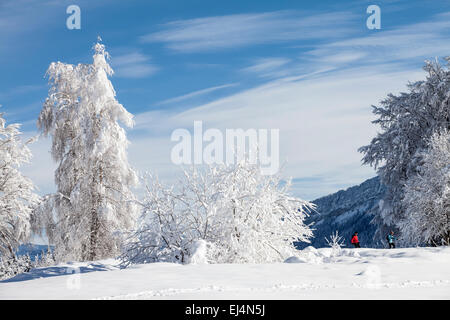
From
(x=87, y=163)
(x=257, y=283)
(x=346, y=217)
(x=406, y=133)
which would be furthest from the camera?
(x=346, y=217)

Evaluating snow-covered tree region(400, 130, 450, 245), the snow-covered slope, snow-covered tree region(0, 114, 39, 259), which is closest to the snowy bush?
snow-covered tree region(0, 114, 39, 259)

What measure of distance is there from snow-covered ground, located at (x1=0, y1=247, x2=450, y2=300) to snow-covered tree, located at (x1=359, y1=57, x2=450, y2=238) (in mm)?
16701

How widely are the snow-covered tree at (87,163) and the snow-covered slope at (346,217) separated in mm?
72368

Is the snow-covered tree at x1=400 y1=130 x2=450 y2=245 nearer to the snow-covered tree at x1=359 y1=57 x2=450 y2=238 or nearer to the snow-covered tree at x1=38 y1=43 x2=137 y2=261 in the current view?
the snow-covered tree at x1=359 y1=57 x2=450 y2=238

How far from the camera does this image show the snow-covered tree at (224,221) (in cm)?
1576

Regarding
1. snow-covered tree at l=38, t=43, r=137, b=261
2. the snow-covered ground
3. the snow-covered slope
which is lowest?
the snow-covered slope

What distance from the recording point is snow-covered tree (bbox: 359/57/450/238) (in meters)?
29.6

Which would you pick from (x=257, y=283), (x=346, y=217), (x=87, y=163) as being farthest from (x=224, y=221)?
(x=346, y=217)

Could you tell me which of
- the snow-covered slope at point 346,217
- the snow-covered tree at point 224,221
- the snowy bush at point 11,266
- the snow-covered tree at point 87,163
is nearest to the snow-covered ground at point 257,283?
the snow-covered tree at point 224,221

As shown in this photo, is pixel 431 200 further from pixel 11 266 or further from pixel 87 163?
pixel 11 266

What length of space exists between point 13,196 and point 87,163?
12.5 feet

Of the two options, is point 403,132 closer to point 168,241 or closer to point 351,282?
Answer: point 168,241

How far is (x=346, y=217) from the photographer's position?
484 feet
